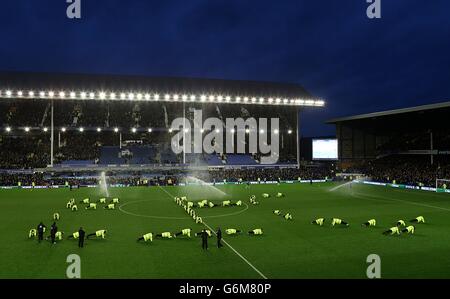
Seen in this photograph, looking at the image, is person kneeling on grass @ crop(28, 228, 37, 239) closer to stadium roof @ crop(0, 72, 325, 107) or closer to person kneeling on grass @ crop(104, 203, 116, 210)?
person kneeling on grass @ crop(104, 203, 116, 210)

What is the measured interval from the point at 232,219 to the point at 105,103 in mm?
55407

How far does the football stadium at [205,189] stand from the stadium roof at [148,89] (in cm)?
30

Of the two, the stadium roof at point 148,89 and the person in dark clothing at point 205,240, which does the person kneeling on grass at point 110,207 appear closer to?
the person in dark clothing at point 205,240

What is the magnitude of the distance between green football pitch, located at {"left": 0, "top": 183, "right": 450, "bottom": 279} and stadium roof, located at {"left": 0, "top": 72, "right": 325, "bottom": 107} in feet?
84.8

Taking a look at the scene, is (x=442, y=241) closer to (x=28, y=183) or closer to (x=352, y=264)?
(x=352, y=264)

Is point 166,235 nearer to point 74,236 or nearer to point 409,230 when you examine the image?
point 74,236

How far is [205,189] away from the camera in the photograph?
51812 mm

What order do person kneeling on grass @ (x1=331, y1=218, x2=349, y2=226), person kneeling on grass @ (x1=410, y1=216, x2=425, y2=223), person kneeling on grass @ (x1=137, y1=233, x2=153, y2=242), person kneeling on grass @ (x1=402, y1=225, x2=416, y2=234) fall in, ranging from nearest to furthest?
person kneeling on grass @ (x1=137, y1=233, x2=153, y2=242) < person kneeling on grass @ (x1=402, y1=225, x2=416, y2=234) < person kneeling on grass @ (x1=331, y1=218, x2=349, y2=226) < person kneeling on grass @ (x1=410, y1=216, x2=425, y2=223)

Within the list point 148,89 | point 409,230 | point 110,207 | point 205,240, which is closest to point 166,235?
point 205,240

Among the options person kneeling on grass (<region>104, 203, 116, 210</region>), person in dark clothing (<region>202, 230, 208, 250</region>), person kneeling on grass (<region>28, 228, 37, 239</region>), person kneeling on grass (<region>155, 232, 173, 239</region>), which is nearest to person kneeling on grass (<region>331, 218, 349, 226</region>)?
person in dark clothing (<region>202, 230, 208, 250</region>)

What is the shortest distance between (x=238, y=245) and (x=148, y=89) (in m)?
52.4

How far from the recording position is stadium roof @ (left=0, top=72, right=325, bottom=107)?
57744 mm
